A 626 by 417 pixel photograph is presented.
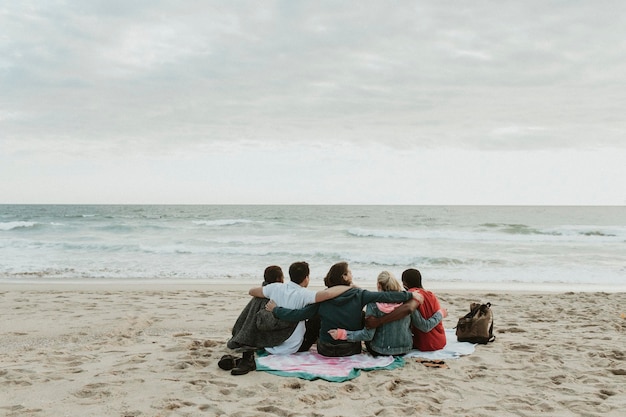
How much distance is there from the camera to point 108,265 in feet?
54.6

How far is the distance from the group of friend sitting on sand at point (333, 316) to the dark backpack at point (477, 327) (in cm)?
76

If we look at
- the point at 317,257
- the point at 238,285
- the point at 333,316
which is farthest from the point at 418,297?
the point at 317,257

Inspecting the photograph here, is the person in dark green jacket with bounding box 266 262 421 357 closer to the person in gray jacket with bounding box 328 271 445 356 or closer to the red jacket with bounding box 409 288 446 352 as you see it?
the person in gray jacket with bounding box 328 271 445 356

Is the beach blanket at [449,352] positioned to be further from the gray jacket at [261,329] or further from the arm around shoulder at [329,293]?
the gray jacket at [261,329]

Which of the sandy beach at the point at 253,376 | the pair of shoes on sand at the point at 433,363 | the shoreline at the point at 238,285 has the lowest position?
the shoreline at the point at 238,285

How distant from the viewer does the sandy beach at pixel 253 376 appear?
4.03 meters

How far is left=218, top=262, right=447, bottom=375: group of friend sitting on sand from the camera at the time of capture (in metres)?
5.12

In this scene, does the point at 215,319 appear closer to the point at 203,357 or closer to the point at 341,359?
the point at 203,357

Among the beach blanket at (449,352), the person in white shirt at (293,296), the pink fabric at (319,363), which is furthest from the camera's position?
the beach blanket at (449,352)

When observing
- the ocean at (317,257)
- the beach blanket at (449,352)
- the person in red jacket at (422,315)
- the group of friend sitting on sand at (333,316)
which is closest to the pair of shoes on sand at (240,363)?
the group of friend sitting on sand at (333,316)

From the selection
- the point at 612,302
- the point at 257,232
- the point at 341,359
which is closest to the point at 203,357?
the point at 341,359

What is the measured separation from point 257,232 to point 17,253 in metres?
15.8

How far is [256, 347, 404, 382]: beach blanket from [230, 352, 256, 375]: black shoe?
2.9 inches

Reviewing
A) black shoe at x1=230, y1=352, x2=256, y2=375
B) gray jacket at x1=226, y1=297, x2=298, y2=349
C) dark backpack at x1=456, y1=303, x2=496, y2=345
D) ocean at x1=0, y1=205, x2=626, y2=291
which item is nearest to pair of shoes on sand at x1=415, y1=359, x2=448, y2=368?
dark backpack at x1=456, y1=303, x2=496, y2=345
